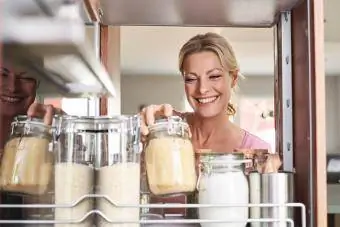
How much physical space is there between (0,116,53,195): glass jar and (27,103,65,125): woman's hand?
32 mm

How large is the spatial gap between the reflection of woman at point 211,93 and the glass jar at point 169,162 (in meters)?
0.11

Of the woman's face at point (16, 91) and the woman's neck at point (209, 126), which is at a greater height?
the woman's face at point (16, 91)

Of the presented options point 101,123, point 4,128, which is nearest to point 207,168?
point 101,123

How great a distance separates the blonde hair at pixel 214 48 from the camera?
78 cm

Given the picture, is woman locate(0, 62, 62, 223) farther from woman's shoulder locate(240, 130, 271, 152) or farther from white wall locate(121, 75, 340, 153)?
woman's shoulder locate(240, 130, 271, 152)

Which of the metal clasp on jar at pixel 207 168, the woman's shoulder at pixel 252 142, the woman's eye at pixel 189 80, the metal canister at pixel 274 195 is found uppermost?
the woman's eye at pixel 189 80

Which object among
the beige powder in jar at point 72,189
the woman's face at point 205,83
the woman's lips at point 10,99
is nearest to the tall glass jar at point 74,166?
the beige powder in jar at point 72,189

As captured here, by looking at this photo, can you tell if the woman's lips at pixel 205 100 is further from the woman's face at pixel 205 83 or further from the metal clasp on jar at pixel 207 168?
the metal clasp on jar at pixel 207 168

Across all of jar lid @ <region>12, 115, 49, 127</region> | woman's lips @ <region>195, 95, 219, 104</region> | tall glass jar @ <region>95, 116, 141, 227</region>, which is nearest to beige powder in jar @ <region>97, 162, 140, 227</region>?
tall glass jar @ <region>95, 116, 141, 227</region>

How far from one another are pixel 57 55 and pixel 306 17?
13.0 inches

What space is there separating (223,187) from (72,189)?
170 millimetres

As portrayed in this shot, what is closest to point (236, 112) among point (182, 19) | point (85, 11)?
point (182, 19)

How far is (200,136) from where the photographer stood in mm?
743

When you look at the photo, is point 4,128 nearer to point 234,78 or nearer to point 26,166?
point 26,166
